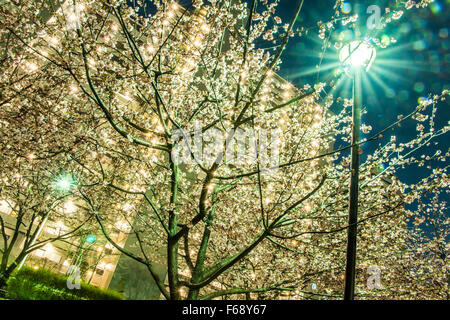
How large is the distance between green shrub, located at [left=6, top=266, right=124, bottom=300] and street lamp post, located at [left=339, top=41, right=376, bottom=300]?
8.33m

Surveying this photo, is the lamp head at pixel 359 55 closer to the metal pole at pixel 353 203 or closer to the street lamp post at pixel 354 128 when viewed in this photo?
the street lamp post at pixel 354 128

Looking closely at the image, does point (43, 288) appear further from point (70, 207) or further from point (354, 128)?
point (70, 207)

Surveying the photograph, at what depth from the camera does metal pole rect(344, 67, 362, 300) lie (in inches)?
164

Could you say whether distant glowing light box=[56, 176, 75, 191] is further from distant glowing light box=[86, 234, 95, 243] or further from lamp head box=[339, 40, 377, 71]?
distant glowing light box=[86, 234, 95, 243]

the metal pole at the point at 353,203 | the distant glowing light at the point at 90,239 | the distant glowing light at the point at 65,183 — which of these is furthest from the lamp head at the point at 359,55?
the distant glowing light at the point at 90,239

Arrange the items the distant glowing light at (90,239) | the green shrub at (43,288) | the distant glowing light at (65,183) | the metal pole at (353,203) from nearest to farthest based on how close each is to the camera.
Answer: the metal pole at (353,203) < the distant glowing light at (65,183) < the green shrub at (43,288) < the distant glowing light at (90,239)

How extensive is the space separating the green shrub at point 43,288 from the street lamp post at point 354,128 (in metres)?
8.33

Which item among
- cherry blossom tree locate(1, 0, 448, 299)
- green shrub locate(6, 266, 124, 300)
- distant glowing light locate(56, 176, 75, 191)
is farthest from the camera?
green shrub locate(6, 266, 124, 300)

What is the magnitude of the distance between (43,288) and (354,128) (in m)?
10.2

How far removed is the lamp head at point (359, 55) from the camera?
512 cm

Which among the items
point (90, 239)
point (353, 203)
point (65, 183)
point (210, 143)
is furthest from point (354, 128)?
point (90, 239)

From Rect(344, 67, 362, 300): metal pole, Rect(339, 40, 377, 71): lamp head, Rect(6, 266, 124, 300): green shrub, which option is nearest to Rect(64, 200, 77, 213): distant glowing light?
Rect(6, 266, 124, 300): green shrub

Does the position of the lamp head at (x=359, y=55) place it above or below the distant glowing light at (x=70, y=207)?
above
